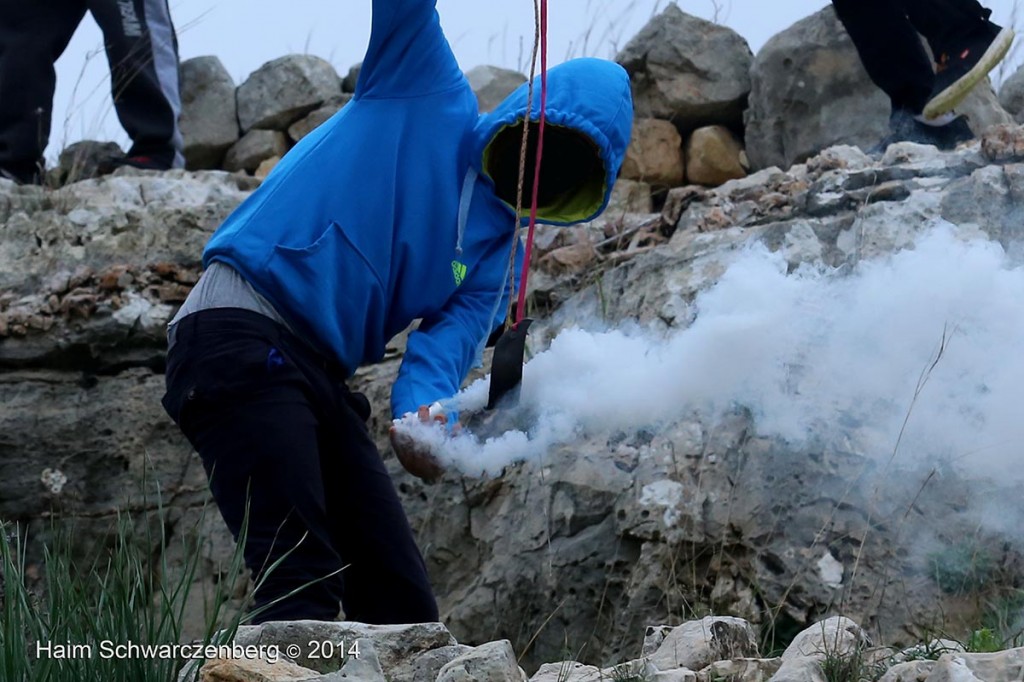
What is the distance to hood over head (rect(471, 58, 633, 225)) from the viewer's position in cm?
314

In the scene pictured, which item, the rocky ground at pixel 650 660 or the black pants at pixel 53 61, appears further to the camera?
the black pants at pixel 53 61

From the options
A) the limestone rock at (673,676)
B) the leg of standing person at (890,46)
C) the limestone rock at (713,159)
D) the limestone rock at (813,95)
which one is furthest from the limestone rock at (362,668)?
the limestone rock at (713,159)

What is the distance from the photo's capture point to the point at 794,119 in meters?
5.86

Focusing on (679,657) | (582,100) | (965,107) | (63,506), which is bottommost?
(63,506)

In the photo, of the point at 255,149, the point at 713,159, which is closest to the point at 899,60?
the point at 713,159

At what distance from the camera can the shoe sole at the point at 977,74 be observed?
457cm

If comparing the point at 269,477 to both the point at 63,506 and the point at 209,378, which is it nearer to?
the point at 209,378

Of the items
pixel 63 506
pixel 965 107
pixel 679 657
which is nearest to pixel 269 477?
pixel 679 657

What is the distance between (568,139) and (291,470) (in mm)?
1018

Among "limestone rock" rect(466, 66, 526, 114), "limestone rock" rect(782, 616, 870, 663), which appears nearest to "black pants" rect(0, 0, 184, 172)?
"limestone rock" rect(466, 66, 526, 114)

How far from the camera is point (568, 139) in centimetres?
324

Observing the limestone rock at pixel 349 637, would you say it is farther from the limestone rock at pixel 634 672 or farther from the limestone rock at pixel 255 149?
A: the limestone rock at pixel 255 149

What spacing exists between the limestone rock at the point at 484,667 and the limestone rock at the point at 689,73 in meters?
4.37

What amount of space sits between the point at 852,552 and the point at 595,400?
84 centimetres
